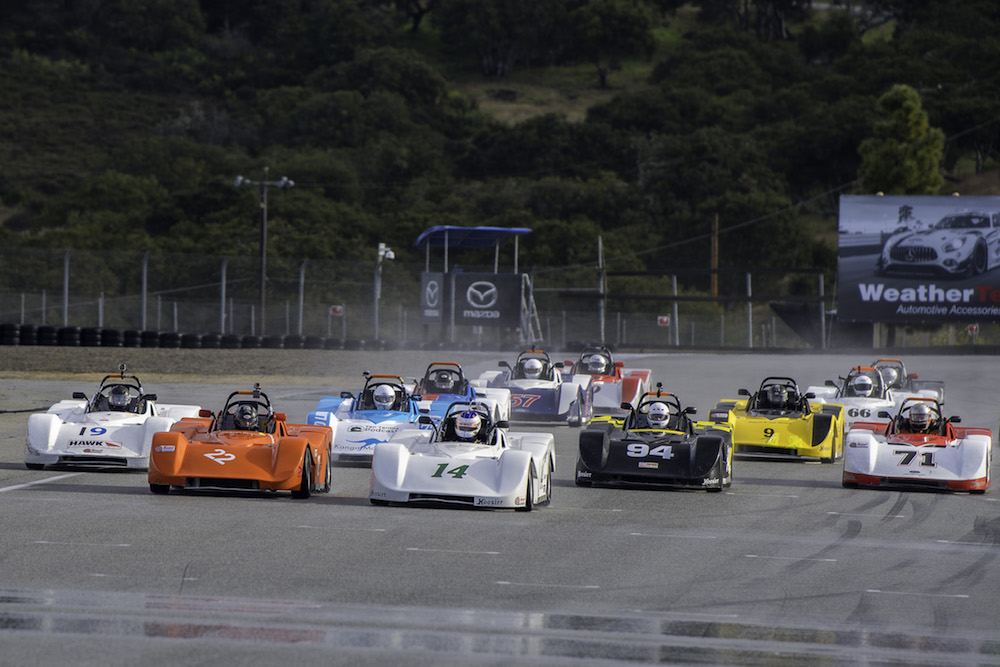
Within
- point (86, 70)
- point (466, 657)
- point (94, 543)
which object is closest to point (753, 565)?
point (466, 657)

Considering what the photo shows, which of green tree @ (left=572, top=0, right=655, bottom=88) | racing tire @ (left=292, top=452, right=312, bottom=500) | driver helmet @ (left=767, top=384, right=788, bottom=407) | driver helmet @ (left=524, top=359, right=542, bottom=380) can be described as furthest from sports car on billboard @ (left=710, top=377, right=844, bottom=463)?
green tree @ (left=572, top=0, right=655, bottom=88)

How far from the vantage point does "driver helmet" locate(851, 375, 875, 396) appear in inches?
1051

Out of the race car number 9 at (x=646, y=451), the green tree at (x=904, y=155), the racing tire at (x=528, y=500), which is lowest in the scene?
the racing tire at (x=528, y=500)

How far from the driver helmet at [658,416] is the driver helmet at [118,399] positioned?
22.2 feet

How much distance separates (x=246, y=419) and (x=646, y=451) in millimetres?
4764

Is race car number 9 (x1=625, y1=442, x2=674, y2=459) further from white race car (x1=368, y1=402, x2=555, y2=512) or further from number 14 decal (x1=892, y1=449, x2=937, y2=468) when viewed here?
number 14 decal (x1=892, y1=449, x2=937, y2=468)

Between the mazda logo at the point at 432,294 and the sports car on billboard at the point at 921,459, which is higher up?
the mazda logo at the point at 432,294

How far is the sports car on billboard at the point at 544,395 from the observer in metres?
27.8

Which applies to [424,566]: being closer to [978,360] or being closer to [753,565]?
[753,565]

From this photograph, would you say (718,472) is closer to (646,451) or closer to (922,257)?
(646,451)

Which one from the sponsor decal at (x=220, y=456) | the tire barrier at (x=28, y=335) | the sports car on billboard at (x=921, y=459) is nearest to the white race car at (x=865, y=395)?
the sports car on billboard at (x=921, y=459)

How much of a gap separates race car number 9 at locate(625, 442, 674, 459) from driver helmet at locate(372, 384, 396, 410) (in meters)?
4.39

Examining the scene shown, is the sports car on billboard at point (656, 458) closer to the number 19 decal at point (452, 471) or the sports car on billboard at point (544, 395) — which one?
the number 19 decal at point (452, 471)

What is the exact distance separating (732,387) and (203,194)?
158ft
